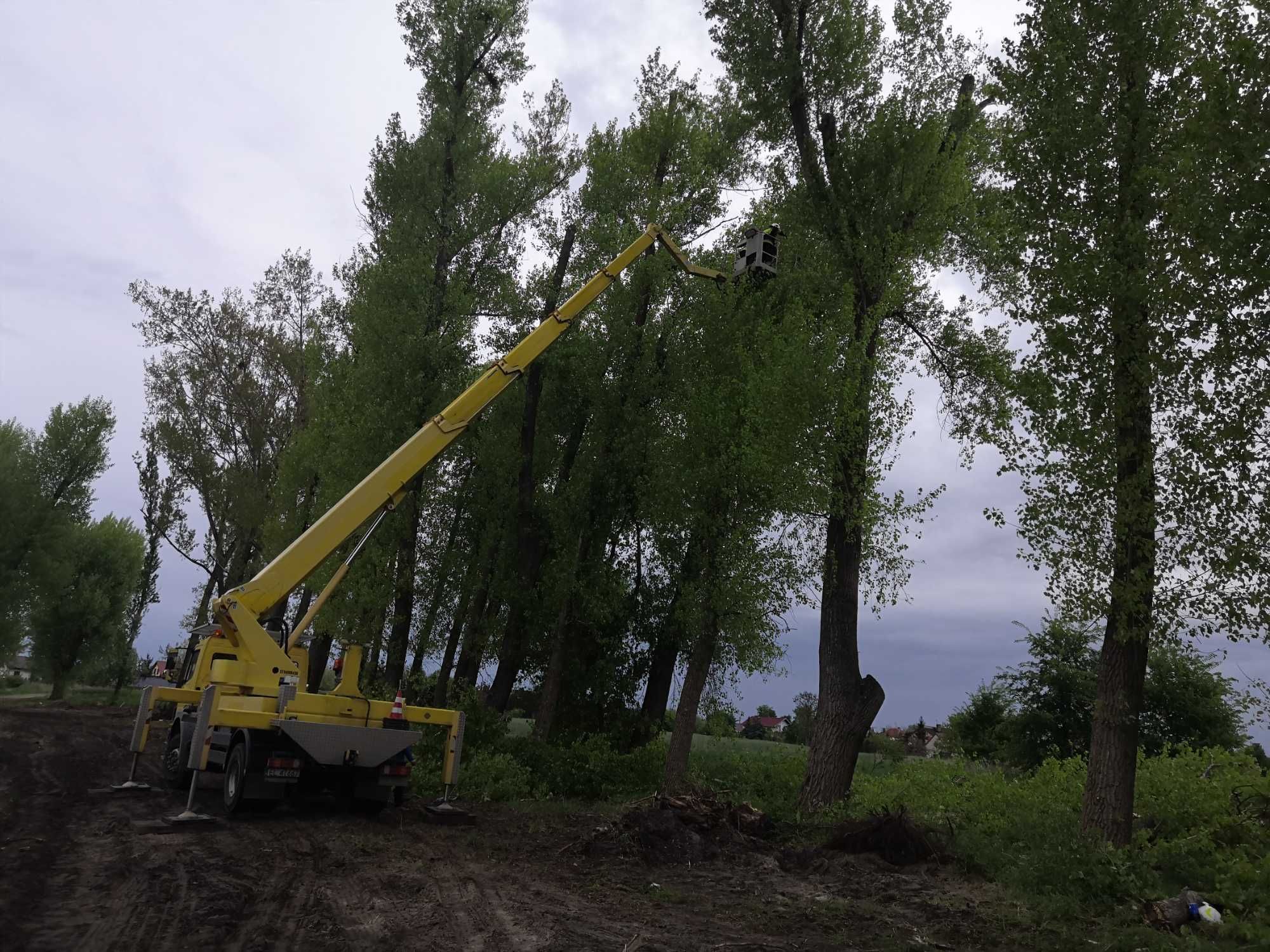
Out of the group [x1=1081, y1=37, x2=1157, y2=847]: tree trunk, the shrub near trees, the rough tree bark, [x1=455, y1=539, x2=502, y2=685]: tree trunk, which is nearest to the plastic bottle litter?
[x1=1081, y1=37, x2=1157, y2=847]: tree trunk

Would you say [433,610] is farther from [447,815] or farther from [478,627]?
[447,815]

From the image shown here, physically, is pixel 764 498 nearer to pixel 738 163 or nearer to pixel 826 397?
pixel 826 397

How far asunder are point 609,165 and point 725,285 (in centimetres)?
542

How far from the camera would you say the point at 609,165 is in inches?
836

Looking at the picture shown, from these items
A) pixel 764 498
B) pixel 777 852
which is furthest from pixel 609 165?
pixel 777 852

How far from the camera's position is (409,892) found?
7609mm

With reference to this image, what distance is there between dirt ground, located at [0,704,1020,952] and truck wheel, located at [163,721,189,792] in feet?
4.39

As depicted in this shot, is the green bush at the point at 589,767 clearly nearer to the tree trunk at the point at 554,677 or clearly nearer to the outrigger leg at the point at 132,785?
the tree trunk at the point at 554,677

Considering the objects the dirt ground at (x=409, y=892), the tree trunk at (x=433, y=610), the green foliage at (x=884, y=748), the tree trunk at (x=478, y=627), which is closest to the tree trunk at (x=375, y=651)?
the tree trunk at (x=433, y=610)

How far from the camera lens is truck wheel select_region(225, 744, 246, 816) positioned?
10.9 m

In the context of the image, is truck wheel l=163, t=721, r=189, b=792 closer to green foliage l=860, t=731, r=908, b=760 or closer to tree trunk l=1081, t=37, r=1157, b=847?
tree trunk l=1081, t=37, r=1157, b=847

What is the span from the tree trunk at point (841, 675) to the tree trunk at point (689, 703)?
8.36ft

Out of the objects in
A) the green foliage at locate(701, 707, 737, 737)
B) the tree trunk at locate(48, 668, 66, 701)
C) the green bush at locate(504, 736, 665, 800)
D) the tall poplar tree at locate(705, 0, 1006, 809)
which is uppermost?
the tall poplar tree at locate(705, 0, 1006, 809)

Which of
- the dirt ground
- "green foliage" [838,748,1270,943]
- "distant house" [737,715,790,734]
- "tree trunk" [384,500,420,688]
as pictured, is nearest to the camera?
the dirt ground
